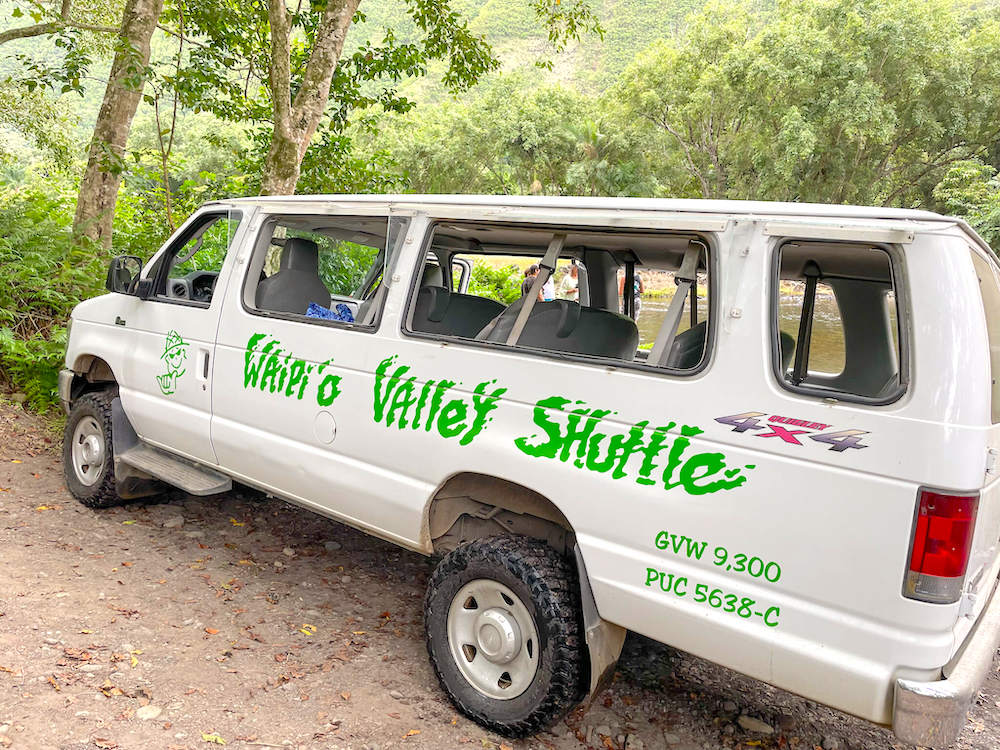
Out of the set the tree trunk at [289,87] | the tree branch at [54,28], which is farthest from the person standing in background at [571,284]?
the tree branch at [54,28]

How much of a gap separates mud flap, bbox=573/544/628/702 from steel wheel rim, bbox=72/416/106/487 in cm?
366

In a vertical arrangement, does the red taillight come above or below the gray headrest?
below

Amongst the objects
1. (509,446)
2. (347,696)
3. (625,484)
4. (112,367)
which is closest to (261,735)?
(347,696)

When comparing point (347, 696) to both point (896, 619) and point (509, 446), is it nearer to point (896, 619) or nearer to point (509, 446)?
point (509, 446)

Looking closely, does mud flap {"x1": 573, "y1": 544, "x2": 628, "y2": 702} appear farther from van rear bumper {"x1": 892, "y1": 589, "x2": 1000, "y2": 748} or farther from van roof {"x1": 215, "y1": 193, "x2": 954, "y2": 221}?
van roof {"x1": 215, "y1": 193, "x2": 954, "y2": 221}

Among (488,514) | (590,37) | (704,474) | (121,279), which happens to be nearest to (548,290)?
(488,514)

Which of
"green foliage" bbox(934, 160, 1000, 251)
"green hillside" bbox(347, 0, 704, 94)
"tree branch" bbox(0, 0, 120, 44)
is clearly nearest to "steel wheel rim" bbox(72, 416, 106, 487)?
"tree branch" bbox(0, 0, 120, 44)

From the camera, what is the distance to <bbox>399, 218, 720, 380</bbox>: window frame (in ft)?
9.07

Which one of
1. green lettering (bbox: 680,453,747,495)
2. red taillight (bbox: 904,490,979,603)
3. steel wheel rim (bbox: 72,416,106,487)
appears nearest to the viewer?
red taillight (bbox: 904,490,979,603)

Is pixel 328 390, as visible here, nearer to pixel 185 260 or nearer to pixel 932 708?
pixel 185 260

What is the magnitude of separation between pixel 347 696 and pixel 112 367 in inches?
113

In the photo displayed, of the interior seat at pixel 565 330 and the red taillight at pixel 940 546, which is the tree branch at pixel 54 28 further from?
the red taillight at pixel 940 546

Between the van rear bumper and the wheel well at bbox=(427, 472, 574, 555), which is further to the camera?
the wheel well at bbox=(427, 472, 574, 555)

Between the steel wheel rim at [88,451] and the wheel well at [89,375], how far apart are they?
269mm
